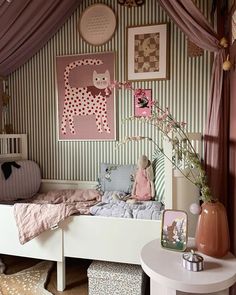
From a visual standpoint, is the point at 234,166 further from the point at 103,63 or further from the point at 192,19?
the point at 103,63

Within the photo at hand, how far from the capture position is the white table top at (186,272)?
109cm

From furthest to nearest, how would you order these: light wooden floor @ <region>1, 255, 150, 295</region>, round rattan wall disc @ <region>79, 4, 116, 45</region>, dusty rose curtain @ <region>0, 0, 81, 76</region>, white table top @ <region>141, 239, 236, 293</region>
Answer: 1. round rattan wall disc @ <region>79, 4, 116, 45</region>
2. dusty rose curtain @ <region>0, 0, 81, 76</region>
3. light wooden floor @ <region>1, 255, 150, 295</region>
4. white table top @ <region>141, 239, 236, 293</region>

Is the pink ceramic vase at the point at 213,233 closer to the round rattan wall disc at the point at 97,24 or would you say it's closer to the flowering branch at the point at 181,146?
the flowering branch at the point at 181,146

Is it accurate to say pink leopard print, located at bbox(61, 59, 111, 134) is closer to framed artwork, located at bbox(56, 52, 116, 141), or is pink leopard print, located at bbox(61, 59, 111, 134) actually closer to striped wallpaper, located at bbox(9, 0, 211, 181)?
framed artwork, located at bbox(56, 52, 116, 141)

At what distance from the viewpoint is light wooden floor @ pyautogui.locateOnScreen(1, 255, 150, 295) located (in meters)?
2.02

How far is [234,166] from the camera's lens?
1.68 meters

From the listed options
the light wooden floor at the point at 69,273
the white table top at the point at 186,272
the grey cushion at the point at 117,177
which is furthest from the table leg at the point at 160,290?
the grey cushion at the point at 117,177

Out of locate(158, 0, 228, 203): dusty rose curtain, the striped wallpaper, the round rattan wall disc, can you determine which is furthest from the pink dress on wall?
the round rattan wall disc

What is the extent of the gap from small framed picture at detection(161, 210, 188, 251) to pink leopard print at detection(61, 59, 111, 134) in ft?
5.18

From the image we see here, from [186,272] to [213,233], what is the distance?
0.24 meters

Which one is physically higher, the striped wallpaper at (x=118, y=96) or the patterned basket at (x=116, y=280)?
the striped wallpaper at (x=118, y=96)

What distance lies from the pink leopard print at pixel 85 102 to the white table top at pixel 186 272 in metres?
1.72

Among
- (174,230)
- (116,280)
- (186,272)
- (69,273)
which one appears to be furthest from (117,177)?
(186,272)

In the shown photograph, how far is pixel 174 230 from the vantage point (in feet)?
4.49
